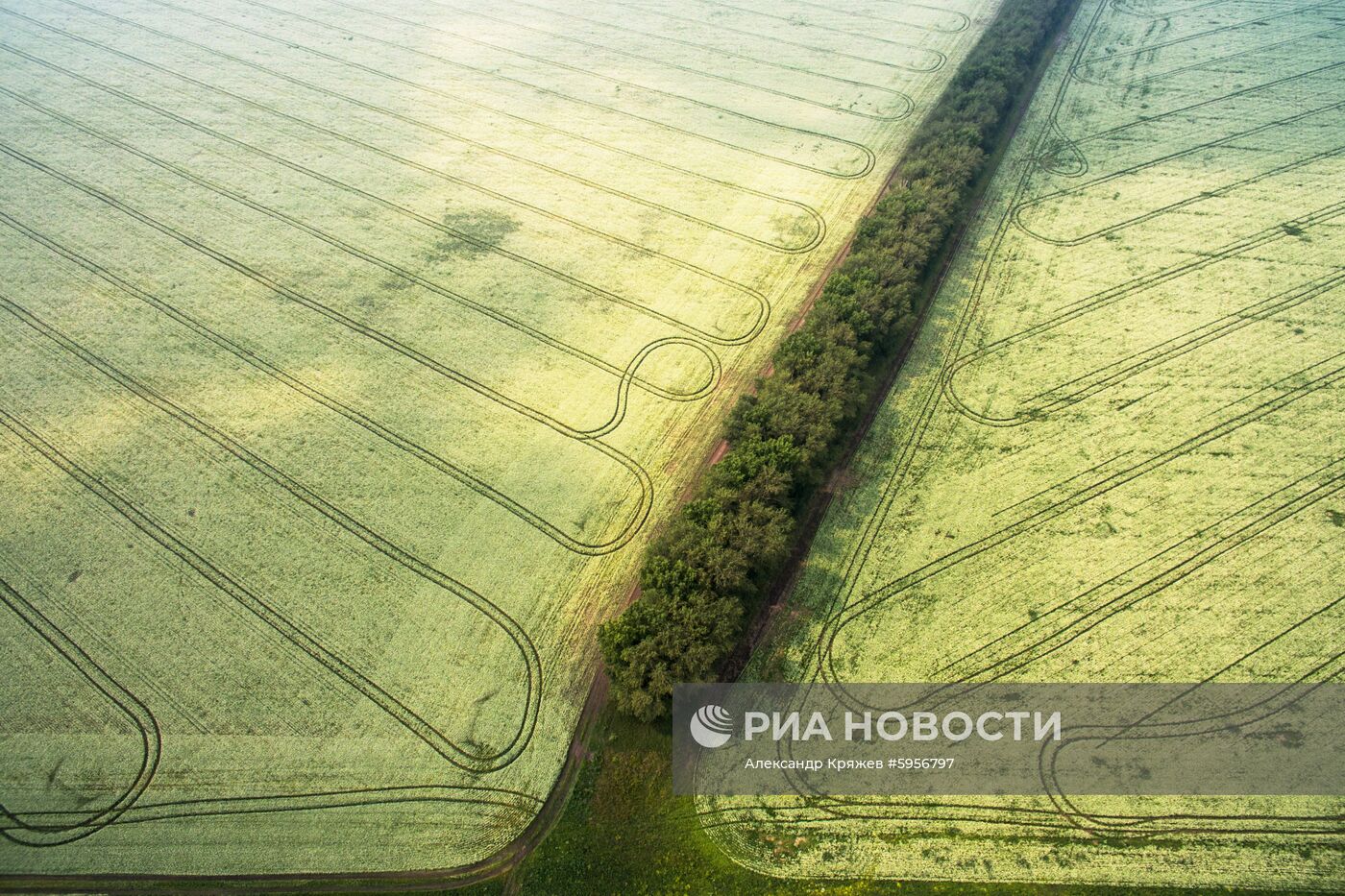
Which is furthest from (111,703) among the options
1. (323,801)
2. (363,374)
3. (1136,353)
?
(1136,353)

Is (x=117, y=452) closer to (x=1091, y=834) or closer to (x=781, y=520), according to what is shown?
(x=781, y=520)

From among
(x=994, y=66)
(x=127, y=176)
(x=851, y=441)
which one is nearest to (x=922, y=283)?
(x=851, y=441)

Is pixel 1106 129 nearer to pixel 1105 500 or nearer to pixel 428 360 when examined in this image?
pixel 1105 500

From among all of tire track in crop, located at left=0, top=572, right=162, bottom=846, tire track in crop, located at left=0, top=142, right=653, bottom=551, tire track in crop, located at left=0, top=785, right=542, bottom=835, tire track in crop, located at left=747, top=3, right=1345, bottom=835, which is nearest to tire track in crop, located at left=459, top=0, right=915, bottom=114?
tire track in crop, located at left=747, top=3, right=1345, bottom=835

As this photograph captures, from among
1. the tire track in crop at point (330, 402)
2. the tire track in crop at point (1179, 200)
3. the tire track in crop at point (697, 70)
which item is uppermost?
the tire track in crop at point (697, 70)

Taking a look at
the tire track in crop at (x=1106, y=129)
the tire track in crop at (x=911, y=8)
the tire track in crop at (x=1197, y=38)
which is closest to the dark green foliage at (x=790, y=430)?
the tire track in crop at (x=1106, y=129)

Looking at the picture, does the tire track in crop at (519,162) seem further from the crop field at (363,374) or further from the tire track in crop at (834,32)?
the tire track in crop at (834,32)
